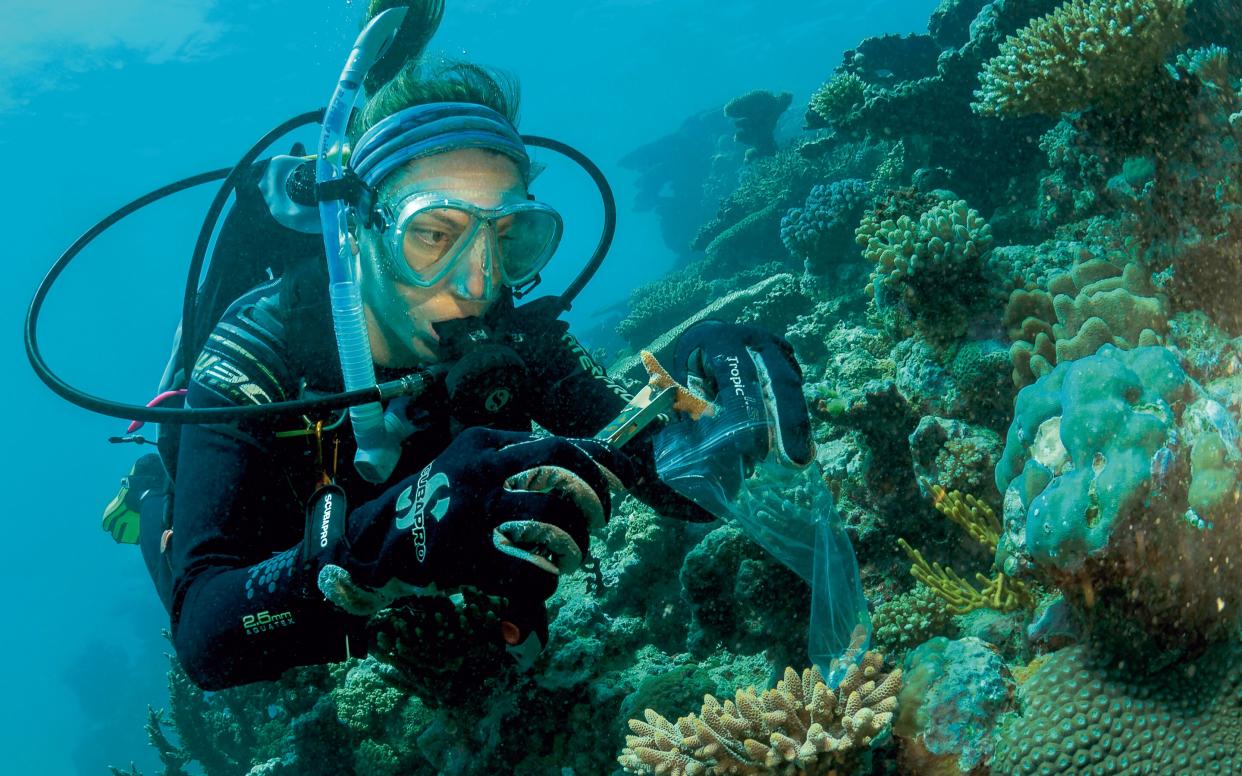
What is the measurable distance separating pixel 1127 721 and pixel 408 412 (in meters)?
2.60

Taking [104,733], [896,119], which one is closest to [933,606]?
[896,119]

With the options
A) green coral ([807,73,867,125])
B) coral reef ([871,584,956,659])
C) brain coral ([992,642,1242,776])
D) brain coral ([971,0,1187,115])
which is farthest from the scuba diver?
green coral ([807,73,867,125])

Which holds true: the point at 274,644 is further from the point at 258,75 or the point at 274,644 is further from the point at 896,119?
the point at 258,75

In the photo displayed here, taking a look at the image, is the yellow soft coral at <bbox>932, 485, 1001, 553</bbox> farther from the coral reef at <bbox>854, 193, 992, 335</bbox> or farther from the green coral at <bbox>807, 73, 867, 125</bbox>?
the green coral at <bbox>807, 73, 867, 125</bbox>

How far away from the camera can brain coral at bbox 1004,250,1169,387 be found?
3.68 m

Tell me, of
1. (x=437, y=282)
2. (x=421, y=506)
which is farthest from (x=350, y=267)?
(x=421, y=506)

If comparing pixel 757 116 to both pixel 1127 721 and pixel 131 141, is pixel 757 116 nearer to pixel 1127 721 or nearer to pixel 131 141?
pixel 1127 721

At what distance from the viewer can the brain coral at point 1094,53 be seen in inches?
180

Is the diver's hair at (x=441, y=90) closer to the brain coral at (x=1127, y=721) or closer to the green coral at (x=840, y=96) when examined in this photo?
the brain coral at (x=1127, y=721)

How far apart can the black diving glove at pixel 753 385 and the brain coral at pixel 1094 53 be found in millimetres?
4078

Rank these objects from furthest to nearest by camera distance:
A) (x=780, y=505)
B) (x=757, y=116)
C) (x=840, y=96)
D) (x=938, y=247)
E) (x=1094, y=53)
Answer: (x=757, y=116)
(x=840, y=96)
(x=1094, y=53)
(x=938, y=247)
(x=780, y=505)

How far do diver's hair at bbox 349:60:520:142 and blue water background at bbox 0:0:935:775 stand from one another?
95 cm

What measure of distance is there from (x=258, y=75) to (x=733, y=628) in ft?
182

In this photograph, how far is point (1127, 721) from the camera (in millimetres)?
1861
